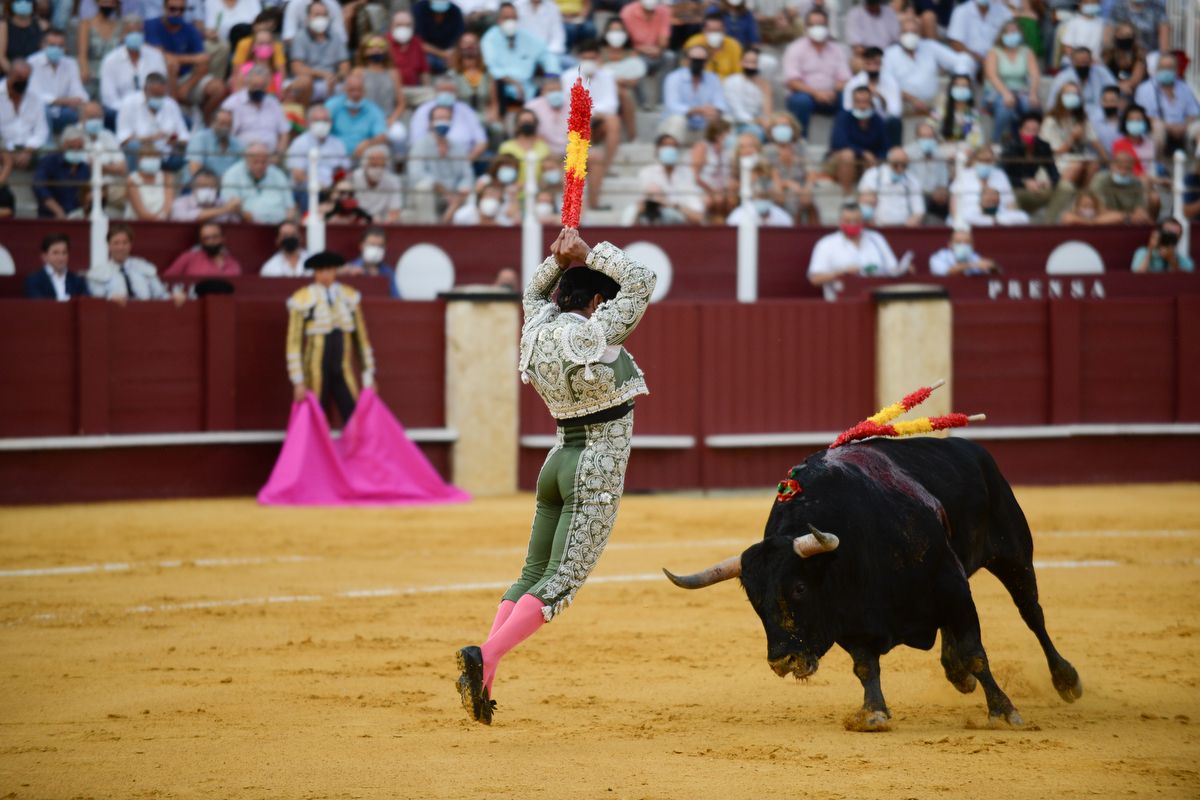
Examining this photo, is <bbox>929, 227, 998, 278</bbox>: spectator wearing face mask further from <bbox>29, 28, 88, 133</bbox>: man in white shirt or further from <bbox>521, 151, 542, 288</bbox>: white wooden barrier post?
<bbox>29, 28, 88, 133</bbox>: man in white shirt

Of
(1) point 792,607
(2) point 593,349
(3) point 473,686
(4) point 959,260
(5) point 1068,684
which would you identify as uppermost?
(4) point 959,260

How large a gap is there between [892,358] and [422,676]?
24.2ft

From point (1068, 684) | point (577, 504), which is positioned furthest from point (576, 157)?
point (1068, 684)

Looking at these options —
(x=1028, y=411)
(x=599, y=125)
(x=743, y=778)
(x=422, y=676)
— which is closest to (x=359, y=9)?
(x=599, y=125)

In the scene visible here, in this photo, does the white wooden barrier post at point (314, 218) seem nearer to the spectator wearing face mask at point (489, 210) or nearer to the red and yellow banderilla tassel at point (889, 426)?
the spectator wearing face mask at point (489, 210)

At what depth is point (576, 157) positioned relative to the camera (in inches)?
211

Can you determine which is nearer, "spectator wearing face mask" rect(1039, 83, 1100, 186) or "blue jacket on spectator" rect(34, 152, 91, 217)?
"blue jacket on spectator" rect(34, 152, 91, 217)

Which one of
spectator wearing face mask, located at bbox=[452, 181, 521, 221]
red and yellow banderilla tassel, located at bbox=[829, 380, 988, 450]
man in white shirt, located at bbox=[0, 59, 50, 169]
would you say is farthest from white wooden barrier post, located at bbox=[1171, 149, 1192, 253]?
red and yellow banderilla tassel, located at bbox=[829, 380, 988, 450]

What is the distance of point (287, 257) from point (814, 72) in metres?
5.03

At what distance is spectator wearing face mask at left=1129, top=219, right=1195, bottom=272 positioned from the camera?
14.0 meters

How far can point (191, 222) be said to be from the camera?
486 inches

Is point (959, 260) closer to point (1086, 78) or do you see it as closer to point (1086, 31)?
point (1086, 78)

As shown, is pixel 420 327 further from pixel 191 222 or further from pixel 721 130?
pixel 721 130

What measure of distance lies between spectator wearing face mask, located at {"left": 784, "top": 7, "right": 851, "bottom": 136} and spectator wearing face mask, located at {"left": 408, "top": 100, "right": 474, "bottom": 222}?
119 inches
